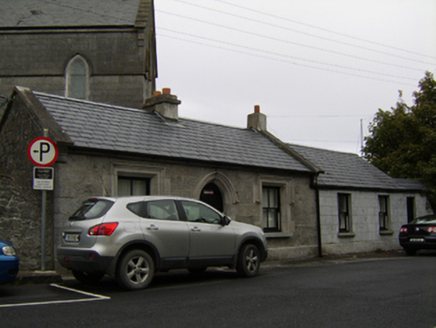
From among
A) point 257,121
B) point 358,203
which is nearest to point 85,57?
point 257,121

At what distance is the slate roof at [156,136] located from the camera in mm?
12406

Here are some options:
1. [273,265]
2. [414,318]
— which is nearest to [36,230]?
[273,265]

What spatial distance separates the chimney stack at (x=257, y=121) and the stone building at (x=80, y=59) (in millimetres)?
8933

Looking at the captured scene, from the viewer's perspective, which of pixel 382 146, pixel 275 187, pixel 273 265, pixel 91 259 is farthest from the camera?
pixel 382 146

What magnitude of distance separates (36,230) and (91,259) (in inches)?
132

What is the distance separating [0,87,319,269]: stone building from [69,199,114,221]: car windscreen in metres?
2.17

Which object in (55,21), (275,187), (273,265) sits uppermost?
(55,21)

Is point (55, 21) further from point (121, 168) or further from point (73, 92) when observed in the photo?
point (121, 168)

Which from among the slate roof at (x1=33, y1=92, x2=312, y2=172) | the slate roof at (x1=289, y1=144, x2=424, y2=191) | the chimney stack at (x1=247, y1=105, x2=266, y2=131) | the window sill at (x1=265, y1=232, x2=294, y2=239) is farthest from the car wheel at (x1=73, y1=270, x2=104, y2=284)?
the chimney stack at (x1=247, y1=105, x2=266, y2=131)

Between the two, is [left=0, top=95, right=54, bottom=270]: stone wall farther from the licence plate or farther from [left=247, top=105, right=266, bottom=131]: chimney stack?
[left=247, top=105, right=266, bottom=131]: chimney stack

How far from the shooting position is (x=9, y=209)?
1112 centimetres

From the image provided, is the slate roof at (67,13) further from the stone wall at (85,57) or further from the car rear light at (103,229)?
the car rear light at (103,229)

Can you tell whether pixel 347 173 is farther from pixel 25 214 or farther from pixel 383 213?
pixel 25 214

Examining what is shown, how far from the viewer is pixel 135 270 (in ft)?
28.4
